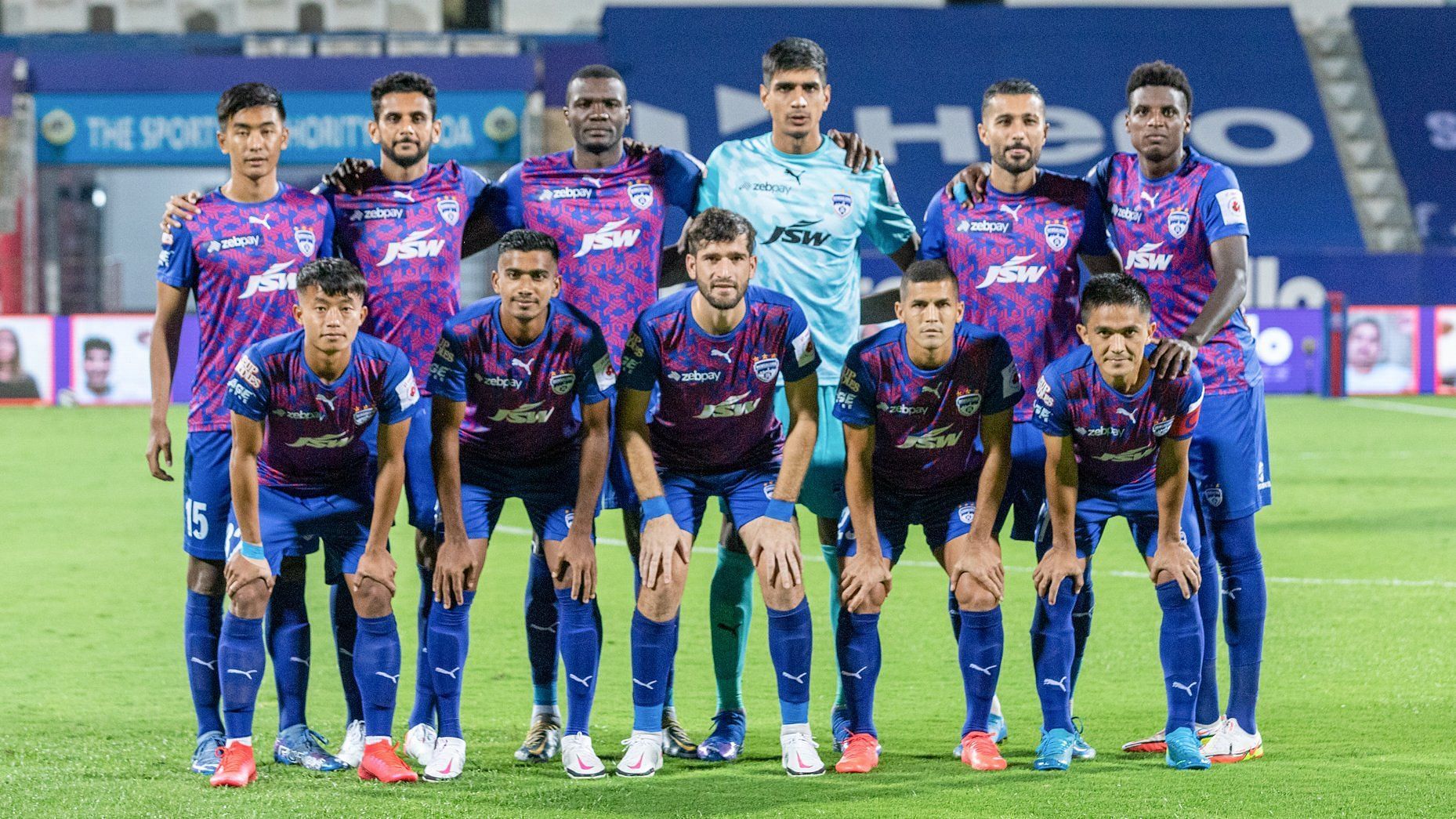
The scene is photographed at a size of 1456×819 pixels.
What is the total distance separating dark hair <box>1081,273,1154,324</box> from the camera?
4562mm

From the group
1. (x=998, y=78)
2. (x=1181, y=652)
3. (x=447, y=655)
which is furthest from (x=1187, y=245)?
(x=998, y=78)

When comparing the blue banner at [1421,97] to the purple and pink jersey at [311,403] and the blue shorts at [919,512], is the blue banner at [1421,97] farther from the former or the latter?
the purple and pink jersey at [311,403]

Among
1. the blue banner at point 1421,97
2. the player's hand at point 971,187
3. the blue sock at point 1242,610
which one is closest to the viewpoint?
the blue sock at point 1242,610

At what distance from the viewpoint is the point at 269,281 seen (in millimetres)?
4793

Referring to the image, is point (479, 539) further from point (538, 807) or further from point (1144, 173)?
point (1144, 173)

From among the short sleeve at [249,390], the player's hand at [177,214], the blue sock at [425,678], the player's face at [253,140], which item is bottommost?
the blue sock at [425,678]

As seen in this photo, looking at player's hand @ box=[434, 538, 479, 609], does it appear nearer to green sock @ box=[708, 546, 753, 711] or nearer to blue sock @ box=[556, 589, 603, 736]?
blue sock @ box=[556, 589, 603, 736]

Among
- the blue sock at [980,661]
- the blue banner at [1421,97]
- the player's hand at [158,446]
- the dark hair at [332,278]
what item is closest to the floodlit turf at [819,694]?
the blue sock at [980,661]

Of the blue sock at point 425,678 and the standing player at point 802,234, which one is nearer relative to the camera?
the blue sock at point 425,678

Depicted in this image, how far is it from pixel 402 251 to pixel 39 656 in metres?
2.73

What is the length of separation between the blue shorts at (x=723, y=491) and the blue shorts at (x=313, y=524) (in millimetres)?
848

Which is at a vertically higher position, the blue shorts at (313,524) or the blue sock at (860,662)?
the blue shorts at (313,524)

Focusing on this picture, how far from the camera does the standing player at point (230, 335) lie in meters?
4.77

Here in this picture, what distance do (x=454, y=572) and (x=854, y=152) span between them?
6.22 ft
